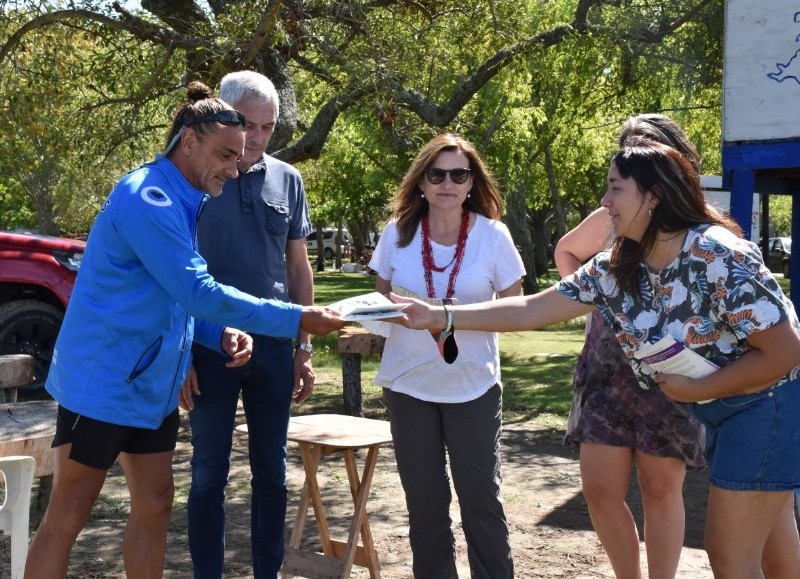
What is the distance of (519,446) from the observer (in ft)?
28.3

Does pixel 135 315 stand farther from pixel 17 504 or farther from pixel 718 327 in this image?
pixel 718 327

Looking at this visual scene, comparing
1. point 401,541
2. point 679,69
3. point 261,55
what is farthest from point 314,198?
point 401,541

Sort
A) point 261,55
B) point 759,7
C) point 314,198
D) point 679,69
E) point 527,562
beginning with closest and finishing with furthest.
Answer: point 527,562 < point 759,7 < point 261,55 < point 679,69 < point 314,198

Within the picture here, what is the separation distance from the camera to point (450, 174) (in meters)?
4.30

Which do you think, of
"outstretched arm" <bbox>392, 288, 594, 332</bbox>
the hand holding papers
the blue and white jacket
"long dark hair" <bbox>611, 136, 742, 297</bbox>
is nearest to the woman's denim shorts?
the hand holding papers

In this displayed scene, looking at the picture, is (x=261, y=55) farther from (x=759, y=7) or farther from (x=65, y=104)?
(x=759, y=7)

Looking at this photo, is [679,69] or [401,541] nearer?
[401,541]

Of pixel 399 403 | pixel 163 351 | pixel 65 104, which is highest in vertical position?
pixel 65 104

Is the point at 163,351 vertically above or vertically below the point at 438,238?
below

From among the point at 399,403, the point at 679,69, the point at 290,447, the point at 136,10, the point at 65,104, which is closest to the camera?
the point at 399,403

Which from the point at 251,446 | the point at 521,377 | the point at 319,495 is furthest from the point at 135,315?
the point at 521,377

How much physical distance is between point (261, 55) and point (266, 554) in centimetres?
585

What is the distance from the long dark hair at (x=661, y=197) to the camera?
11.1 feet

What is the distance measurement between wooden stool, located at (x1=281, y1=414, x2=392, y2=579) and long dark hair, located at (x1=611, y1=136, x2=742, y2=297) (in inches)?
58.1
